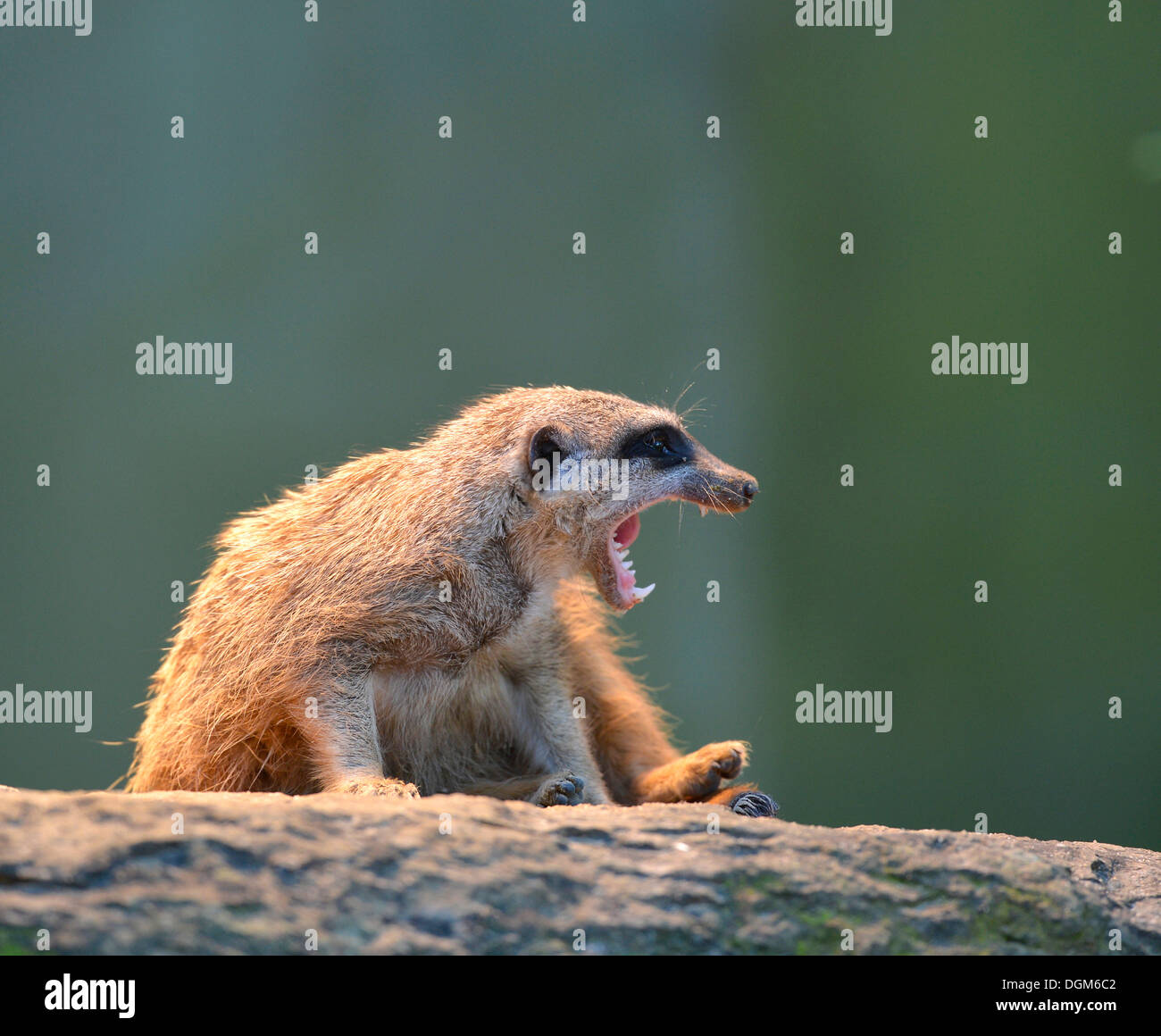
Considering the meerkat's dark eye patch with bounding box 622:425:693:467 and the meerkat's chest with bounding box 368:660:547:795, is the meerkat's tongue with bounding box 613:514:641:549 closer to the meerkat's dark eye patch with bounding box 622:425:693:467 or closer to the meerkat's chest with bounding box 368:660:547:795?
the meerkat's dark eye patch with bounding box 622:425:693:467

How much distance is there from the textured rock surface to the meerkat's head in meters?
0.92

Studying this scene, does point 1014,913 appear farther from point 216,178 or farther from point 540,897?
point 216,178

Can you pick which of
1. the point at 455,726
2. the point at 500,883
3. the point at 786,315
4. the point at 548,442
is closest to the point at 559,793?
the point at 455,726

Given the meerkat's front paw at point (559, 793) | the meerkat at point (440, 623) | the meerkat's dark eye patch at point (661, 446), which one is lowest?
the meerkat's front paw at point (559, 793)

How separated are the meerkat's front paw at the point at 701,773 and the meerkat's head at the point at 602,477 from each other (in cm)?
49

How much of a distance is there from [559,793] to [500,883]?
0.85 metres

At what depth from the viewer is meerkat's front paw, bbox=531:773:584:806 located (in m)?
3.00

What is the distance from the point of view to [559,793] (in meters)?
3.01

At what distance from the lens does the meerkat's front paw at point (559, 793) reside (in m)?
3.00

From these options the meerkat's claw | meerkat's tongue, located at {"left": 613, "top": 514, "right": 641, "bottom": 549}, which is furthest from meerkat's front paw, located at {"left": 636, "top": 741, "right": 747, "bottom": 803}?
meerkat's tongue, located at {"left": 613, "top": 514, "right": 641, "bottom": 549}

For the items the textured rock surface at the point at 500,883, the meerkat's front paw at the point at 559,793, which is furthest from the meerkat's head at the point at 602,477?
the textured rock surface at the point at 500,883

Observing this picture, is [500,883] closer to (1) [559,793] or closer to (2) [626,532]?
(1) [559,793]

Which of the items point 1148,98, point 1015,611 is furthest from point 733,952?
point 1148,98

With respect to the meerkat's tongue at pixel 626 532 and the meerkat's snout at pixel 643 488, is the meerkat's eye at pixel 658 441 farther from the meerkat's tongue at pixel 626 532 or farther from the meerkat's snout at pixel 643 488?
the meerkat's tongue at pixel 626 532
